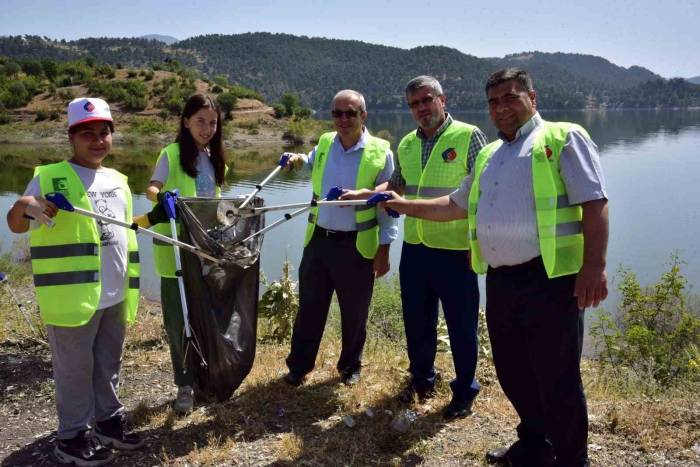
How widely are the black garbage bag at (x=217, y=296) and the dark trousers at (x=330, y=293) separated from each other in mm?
586

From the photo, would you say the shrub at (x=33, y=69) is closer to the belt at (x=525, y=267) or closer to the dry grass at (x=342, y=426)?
the dry grass at (x=342, y=426)

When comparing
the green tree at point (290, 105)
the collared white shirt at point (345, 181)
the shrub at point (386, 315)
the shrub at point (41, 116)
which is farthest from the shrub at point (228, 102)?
the collared white shirt at point (345, 181)

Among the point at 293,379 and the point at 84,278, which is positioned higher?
the point at 84,278

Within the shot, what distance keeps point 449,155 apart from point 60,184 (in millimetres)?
2347

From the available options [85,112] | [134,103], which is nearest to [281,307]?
[85,112]

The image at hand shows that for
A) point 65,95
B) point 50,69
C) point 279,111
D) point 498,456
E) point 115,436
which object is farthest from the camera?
point 50,69

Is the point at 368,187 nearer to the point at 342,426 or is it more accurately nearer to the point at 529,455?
the point at 342,426

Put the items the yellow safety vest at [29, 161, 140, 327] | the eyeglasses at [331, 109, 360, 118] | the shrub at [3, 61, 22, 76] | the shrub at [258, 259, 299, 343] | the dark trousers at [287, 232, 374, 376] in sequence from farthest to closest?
1. the shrub at [3, 61, 22, 76]
2. the shrub at [258, 259, 299, 343]
3. the dark trousers at [287, 232, 374, 376]
4. the eyeglasses at [331, 109, 360, 118]
5. the yellow safety vest at [29, 161, 140, 327]

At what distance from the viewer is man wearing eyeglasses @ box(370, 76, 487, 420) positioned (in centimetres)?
395

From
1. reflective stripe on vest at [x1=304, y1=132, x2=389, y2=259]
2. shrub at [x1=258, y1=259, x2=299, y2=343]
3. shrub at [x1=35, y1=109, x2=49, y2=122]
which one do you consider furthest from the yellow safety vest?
shrub at [x1=35, y1=109, x2=49, y2=122]

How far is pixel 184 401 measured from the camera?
4.14 meters

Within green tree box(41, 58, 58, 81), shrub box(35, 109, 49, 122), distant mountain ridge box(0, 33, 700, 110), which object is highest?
distant mountain ridge box(0, 33, 700, 110)

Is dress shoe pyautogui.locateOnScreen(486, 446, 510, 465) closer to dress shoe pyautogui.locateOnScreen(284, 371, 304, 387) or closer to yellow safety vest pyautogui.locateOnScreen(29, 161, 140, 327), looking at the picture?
dress shoe pyautogui.locateOnScreen(284, 371, 304, 387)

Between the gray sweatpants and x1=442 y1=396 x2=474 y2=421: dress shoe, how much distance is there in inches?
83.5
